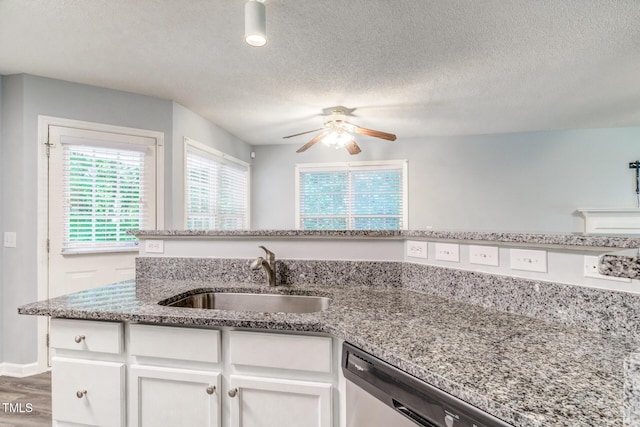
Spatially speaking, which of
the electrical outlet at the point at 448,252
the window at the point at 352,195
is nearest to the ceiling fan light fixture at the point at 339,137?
the window at the point at 352,195

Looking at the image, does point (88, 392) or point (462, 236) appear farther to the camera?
point (462, 236)

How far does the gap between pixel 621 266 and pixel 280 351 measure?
959mm

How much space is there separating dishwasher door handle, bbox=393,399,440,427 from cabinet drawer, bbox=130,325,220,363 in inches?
25.6

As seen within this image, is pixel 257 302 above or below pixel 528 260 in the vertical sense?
below

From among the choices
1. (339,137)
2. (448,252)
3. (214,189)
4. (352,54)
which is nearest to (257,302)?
(448,252)

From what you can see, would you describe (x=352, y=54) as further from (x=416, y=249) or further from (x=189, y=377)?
(x=189, y=377)

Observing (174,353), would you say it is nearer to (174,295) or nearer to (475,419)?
(174,295)

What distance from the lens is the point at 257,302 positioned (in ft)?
5.45

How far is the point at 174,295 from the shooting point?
4.99 feet

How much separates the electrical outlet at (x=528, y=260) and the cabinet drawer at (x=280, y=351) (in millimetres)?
737

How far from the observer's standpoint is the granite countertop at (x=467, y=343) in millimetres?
625

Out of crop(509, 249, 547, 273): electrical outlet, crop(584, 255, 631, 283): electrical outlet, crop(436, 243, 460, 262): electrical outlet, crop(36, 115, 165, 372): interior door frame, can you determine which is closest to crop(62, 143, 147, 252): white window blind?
crop(36, 115, 165, 372): interior door frame

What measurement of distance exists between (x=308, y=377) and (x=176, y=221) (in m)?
2.84

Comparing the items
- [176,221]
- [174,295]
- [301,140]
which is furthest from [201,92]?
[174,295]
